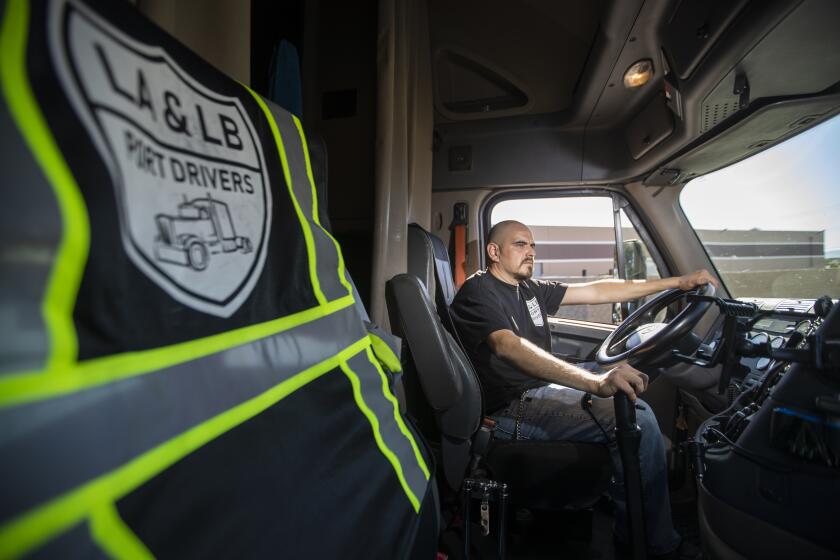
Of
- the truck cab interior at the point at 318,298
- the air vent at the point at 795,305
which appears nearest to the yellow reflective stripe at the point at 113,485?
the truck cab interior at the point at 318,298

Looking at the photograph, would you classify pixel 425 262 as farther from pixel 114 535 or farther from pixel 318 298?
pixel 114 535

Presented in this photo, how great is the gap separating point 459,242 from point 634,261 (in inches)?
48.2

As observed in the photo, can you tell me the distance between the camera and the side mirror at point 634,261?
2.57 metres

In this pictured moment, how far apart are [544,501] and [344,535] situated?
1061 mm

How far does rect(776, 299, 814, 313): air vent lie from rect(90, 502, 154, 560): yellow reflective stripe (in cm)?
186

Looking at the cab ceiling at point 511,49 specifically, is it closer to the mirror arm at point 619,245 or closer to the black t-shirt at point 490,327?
the mirror arm at point 619,245

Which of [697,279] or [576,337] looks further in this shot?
[576,337]

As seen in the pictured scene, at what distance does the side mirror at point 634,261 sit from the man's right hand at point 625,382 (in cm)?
163

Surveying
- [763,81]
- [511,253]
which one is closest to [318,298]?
[511,253]

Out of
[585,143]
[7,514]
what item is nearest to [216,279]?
[7,514]

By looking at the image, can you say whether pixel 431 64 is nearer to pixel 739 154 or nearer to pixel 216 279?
pixel 739 154

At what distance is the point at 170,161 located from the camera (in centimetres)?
45

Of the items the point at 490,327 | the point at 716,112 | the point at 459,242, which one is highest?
the point at 716,112

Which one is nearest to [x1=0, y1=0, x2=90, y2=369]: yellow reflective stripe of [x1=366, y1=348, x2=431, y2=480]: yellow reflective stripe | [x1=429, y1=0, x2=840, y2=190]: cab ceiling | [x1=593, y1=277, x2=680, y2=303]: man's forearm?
[x1=366, y1=348, x2=431, y2=480]: yellow reflective stripe
